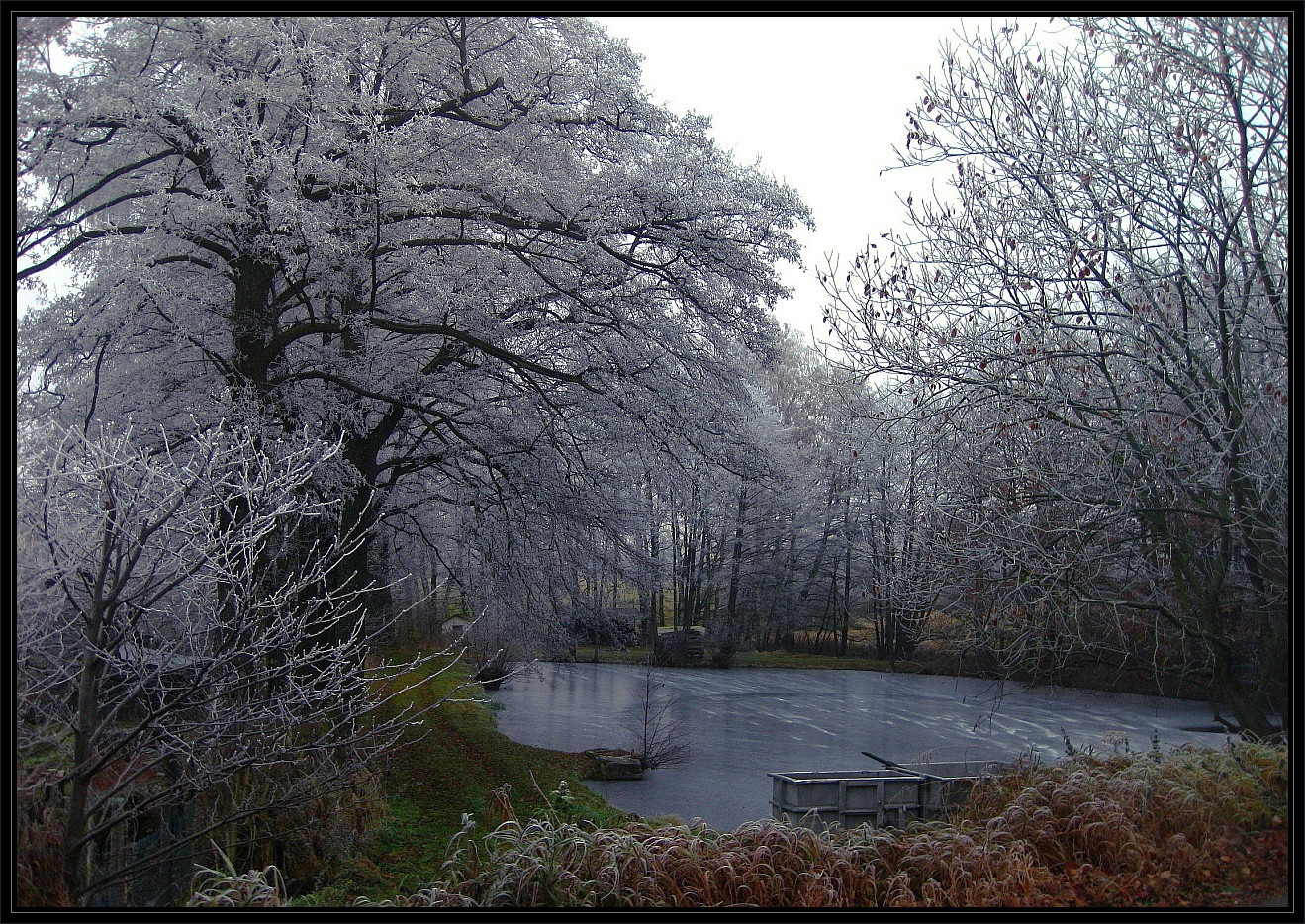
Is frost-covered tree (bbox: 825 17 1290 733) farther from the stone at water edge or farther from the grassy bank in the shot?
the grassy bank

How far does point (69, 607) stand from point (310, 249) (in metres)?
5.38

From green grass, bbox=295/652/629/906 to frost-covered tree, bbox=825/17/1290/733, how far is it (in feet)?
13.8

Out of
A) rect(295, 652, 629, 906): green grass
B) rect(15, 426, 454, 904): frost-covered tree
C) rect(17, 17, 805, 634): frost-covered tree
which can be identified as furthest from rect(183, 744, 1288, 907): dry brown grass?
rect(17, 17, 805, 634): frost-covered tree

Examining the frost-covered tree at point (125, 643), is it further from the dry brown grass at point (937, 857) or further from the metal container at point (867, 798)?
the metal container at point (867, 798)

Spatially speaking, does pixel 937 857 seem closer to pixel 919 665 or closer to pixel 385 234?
pixel 385 234

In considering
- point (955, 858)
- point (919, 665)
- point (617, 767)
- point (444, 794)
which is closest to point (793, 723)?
point (617, 767)

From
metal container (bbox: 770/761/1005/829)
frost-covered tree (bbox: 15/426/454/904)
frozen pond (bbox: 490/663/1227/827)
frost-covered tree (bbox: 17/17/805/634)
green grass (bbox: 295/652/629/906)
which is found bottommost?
frozen pond (bbox: 490/663/1227/827)

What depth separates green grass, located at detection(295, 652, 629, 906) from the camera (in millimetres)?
7316

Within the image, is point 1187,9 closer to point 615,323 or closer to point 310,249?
point 615,323

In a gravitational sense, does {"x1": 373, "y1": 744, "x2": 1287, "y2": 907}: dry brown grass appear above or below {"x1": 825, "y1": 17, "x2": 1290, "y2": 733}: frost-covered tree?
below

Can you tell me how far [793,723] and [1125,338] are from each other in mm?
13812

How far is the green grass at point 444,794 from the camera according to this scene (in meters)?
7.32

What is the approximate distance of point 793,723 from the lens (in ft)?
63.3

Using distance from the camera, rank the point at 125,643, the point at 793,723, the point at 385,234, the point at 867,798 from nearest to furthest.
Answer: the point at 125,643 → the point at 867,798 → the point at 385,234 → the point at 793,723
